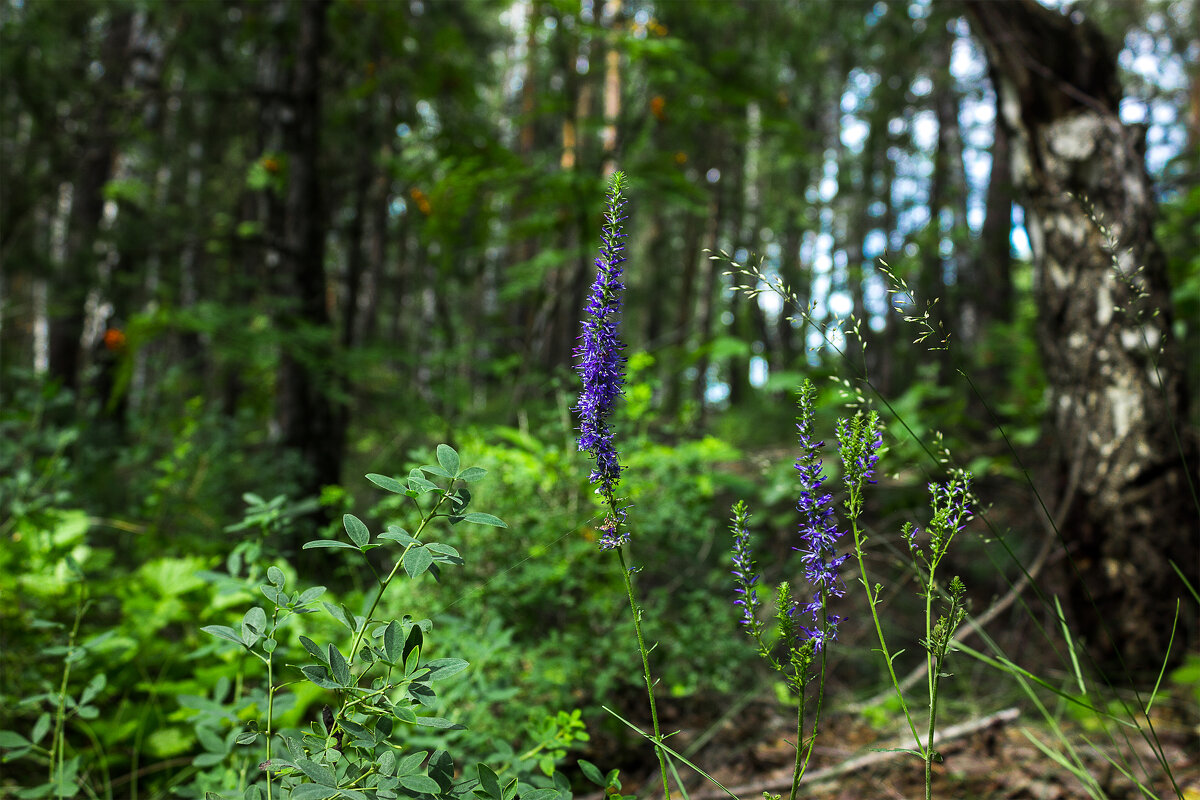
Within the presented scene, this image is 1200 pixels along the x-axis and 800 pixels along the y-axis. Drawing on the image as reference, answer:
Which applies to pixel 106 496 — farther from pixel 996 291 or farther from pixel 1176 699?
pixel 996 291

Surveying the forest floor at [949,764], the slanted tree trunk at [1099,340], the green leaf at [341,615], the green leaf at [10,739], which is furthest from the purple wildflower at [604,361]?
the slanted tree trunk at [1099,340]

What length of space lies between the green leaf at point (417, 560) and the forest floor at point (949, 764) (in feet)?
4.52

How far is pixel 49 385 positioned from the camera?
2.31 m

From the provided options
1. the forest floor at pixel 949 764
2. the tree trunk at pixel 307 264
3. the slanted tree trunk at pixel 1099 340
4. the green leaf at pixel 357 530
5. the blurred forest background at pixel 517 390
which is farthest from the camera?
the tree trunk at pixel 307 264

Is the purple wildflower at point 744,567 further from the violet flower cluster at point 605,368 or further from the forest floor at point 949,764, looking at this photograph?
the forest floor at point 949,764

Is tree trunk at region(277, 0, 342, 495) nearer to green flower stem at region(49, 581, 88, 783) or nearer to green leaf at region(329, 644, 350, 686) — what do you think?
green flower stem at region(49, 581, 88, 783)

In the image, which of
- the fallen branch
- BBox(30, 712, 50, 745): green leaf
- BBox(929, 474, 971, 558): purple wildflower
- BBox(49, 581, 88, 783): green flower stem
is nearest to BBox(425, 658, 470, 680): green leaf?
BBox(929, 474, 971, 558): purple wildflower

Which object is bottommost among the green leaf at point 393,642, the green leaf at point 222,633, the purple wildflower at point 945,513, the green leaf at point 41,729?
the green leaf at point 41,729

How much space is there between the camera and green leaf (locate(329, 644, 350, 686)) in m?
0.88

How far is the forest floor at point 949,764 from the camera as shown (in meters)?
1.81

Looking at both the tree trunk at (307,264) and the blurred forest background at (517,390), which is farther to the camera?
the tree trunk at (307,264)

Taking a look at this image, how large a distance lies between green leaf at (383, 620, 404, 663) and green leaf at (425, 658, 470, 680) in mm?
50

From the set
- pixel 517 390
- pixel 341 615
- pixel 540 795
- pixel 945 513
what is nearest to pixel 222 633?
pixel 341 615

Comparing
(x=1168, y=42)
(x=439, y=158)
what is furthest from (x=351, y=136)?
(x=1168, y=42)
